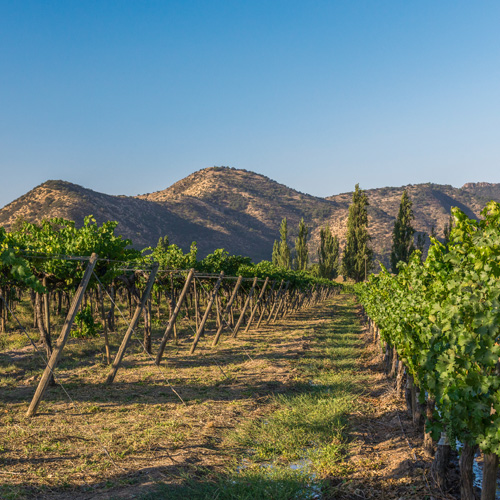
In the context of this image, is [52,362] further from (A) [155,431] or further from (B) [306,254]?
(B) [306,254]

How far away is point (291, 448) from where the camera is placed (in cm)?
621

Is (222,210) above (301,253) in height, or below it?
above

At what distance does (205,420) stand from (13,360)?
8.62m

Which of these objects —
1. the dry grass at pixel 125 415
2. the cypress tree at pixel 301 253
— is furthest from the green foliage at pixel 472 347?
the cypress tree at pixel 301 253

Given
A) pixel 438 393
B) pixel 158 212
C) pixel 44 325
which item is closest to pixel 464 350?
pixel 438 393

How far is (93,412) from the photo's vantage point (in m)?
8.09

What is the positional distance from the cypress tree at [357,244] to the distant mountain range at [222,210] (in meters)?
53.4

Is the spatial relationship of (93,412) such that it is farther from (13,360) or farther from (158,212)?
(158,212)

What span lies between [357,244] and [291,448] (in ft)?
170

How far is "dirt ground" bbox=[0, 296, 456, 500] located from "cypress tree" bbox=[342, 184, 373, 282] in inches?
1752

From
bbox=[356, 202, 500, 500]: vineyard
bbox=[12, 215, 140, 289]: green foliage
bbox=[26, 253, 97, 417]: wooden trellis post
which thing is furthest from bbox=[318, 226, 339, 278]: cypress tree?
bbox=[356, 202, 500, 500]: vineyard

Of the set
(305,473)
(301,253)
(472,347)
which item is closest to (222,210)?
(301,253)

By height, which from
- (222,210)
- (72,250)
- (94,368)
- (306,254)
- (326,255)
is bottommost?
(94,368)

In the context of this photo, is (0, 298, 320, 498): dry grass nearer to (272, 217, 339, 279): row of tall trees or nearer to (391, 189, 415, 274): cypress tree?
(391, 189, 415, 274): cypress tree
